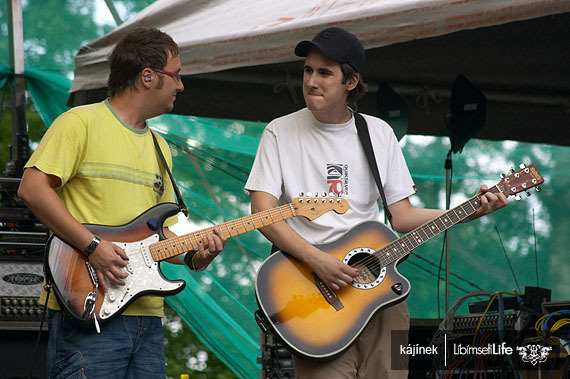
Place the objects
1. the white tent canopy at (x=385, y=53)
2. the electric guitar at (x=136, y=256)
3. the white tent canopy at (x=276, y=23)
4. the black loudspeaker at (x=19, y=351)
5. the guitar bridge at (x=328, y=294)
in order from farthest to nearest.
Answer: the black loudspeaker at (x=19, y=351)
the white tent canopy at (x=385, y=53)
the white tent canopy at (x=276, y=23)
the guitar bridge at (x=328, y=294)
the electric guitar at (x=136, y=256)

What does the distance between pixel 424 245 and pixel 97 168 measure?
332cm

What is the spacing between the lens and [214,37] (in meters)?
4.07

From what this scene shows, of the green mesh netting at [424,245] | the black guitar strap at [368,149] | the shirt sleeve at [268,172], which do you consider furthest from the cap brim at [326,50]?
the green mesh netting at [424,245]

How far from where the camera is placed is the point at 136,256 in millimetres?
2723

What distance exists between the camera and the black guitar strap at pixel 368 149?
3.09m

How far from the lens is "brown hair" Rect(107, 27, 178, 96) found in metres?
2.98

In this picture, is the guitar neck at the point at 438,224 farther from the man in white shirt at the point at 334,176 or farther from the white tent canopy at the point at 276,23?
the white tent canopy at the point at 276,23

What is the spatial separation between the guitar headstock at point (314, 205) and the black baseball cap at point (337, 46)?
25.2 inches

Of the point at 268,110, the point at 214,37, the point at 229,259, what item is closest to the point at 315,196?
the point at 214,37

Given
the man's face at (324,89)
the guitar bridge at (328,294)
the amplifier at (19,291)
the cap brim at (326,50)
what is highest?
the cap brim at (326,50)

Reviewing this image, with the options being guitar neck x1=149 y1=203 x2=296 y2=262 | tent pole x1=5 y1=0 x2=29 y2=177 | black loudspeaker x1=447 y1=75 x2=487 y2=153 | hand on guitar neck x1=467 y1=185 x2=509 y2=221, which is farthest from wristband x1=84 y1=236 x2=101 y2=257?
black loudspeaker x1=447 y1=75 x2=487 y2=153

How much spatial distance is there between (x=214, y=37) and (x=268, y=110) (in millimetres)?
1414

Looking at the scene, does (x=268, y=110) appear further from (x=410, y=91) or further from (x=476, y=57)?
(x=476, y=57)

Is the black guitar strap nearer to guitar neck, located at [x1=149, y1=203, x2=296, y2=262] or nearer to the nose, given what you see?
the nose
